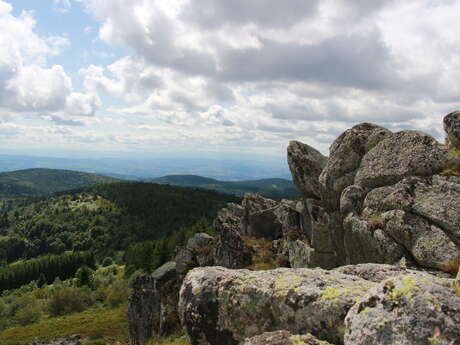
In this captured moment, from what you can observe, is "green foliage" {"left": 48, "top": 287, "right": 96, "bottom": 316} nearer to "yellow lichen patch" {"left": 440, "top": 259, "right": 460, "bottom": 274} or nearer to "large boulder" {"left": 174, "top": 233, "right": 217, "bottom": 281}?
"large boulder" {"left": 174, "top": 233, "right": 217, "bottom": 281}

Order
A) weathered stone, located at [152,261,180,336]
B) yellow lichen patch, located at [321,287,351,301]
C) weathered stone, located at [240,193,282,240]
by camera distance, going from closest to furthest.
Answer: yellow lichen patch, located at [321,287,351,301] < weathered stone, located at [152,261,180,336] < weathered stone, located at [240,193,282,240]

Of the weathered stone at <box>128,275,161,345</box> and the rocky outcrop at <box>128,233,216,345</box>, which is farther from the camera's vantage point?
the weathered stone at <box>128,275,161,345</box>

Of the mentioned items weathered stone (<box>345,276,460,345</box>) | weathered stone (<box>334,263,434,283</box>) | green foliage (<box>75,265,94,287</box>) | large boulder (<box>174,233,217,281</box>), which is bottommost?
green foliage (<box>75,265,94,287</box>)

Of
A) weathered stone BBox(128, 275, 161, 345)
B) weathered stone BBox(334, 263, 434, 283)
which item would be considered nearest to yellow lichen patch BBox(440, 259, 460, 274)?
weathered stone BBox(334, 263, 434, 283)

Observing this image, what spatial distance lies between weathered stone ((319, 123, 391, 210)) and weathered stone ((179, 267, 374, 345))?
1893 centimetres

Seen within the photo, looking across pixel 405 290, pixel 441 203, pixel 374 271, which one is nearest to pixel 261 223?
pixel 441 203

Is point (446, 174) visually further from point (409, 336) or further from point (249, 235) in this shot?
point (249, 235)

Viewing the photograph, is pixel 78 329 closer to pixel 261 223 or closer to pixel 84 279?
pixel 261 223

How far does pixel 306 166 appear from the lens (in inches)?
1449

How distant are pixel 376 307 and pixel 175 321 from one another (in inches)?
1412

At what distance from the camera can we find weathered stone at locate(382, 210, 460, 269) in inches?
671

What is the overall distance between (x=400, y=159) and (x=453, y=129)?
403cm

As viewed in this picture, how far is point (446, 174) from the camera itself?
2027 cm

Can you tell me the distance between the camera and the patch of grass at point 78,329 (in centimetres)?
8769
